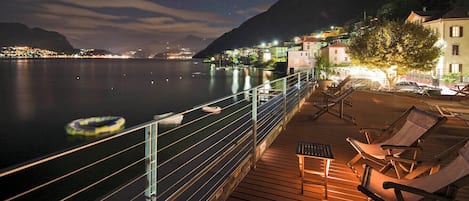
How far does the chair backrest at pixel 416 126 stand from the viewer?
305cm

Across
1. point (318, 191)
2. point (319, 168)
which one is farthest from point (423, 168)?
point (319, 168)

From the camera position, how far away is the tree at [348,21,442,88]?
16.7 metres

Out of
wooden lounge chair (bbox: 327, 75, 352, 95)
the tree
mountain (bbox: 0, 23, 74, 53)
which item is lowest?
wooden lounge chair (bbox: 327, 75, 352, 95)

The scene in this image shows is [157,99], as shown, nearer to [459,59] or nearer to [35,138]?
[35,138]

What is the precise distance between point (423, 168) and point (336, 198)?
0.80 meters

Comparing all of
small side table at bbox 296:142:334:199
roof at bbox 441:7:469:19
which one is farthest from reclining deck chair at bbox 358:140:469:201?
roof at bbox 441:7:469:19

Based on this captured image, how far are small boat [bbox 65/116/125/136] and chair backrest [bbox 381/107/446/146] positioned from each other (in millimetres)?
18457

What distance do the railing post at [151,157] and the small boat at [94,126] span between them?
61.0 feet

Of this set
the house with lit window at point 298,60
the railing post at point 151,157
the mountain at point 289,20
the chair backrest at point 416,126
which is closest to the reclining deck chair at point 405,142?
the chair backrest at point 416,126

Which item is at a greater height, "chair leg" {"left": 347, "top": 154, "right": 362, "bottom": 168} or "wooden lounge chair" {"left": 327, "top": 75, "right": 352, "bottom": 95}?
"wooden lounge chair" {"left": 327, "top": 75, "right": 352, "bottom": 95}

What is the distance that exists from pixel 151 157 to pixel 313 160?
2.57m

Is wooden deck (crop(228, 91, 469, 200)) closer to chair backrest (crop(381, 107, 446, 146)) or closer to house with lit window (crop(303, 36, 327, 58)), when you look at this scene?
chair backrest (crop(381, 107, 446, 146))

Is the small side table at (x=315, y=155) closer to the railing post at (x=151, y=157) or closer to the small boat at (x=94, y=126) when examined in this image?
the railing post at (x=151, y=157)

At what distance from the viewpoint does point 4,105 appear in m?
31.3
